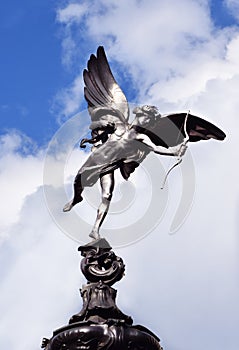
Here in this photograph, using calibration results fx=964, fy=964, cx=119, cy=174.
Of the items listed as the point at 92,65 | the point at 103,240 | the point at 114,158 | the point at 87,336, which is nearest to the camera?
the point at 87,336

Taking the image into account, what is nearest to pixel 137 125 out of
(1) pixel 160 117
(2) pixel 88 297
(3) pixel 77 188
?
(1) pixel 160 117

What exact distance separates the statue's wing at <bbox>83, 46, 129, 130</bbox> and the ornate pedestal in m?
2.45

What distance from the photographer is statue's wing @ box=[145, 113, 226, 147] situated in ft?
49.1

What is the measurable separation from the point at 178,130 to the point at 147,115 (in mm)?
568

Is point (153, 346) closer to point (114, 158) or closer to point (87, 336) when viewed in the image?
point (87, 336)

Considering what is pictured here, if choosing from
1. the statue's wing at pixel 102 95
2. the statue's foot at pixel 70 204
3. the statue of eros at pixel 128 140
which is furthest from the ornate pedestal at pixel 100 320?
the statue's wing at pixel 102 95

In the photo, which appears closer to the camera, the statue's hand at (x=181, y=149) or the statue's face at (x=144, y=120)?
the statue's hand at (x=181, y=149)

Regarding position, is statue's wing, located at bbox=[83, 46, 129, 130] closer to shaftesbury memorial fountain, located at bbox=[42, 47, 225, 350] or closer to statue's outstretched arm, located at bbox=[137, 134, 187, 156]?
shaftesbury memorial fountain, located at bbox=[42, 47, 225, 350]

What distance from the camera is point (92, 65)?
650 inches

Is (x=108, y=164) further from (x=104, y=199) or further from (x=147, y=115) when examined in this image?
(x=147, y=115)

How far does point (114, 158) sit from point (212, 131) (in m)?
1.67

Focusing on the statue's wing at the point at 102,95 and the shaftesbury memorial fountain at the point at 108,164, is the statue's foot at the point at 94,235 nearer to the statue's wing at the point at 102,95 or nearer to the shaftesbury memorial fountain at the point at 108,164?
the shaftesbury memorial fountain at the point at 108,164

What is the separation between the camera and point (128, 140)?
49.0 feet

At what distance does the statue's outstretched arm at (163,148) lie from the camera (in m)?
14.6
